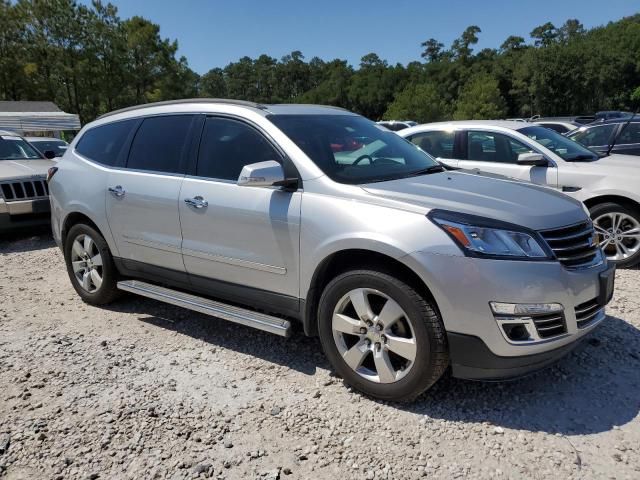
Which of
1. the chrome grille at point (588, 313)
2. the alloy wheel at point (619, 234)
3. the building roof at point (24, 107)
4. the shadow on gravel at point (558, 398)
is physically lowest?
the shadow on gravel at point (558, 398)

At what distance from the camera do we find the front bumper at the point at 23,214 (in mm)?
7352

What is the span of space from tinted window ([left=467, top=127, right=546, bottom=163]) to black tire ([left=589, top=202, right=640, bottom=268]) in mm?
1087

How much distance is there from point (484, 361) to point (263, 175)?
1.66 m

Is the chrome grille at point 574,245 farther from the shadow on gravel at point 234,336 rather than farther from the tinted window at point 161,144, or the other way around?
the tinted window at point 161,144

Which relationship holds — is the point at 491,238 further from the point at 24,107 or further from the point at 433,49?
the point at 433,49

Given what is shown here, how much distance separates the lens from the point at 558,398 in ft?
9.93

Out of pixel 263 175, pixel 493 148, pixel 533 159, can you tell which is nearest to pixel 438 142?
pixel 493 148

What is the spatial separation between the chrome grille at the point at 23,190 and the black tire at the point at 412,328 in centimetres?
622

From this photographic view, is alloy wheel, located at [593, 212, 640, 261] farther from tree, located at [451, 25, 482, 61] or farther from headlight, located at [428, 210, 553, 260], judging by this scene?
tree, located at [451, 25, 482, 61]

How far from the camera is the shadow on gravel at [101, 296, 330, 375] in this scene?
12.0ft

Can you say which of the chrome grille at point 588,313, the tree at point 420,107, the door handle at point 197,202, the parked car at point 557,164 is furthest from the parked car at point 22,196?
the tree at point 420,107

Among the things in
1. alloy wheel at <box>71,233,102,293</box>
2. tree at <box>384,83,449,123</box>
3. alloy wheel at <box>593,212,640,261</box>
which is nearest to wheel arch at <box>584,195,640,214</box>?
alloy wheel at <box>593,212,640,261</box>

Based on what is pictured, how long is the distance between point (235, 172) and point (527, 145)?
13.6 feet

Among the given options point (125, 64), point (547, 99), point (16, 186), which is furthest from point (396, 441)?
point (547, 99)
